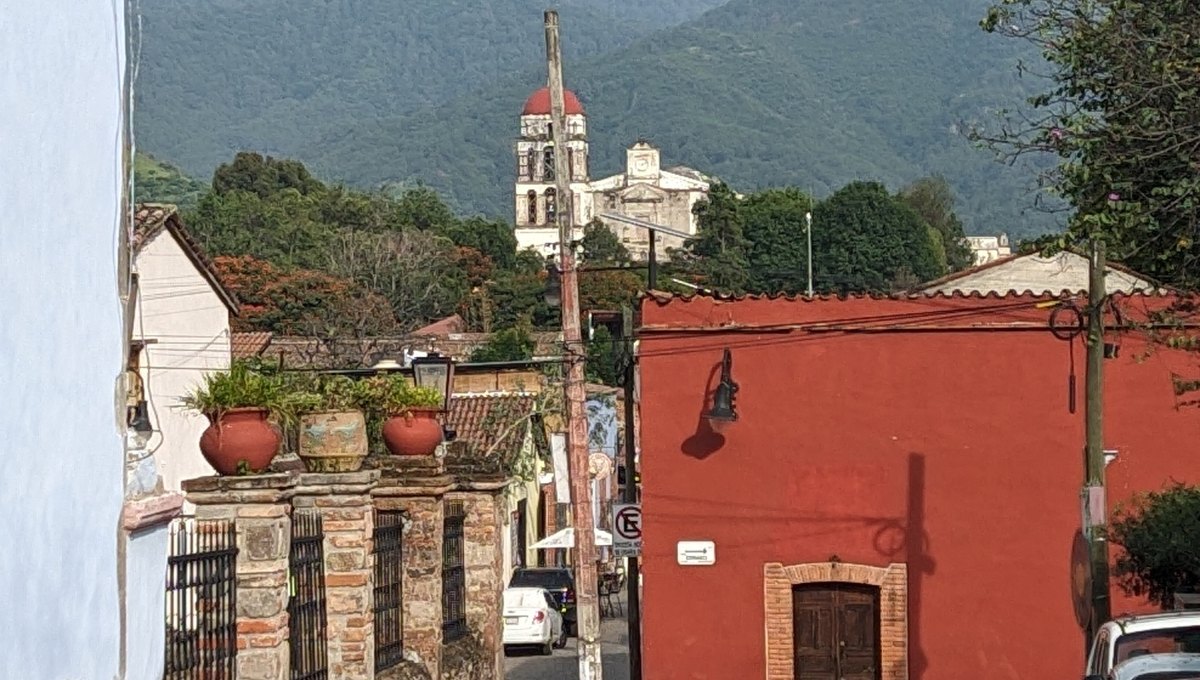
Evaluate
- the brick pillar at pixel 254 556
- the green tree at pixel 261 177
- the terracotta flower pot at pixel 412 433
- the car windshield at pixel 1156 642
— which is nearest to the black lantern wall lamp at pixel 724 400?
the terracotta flower pot at pixel 412 433

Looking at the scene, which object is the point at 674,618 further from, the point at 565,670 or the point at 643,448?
the point at 565,670

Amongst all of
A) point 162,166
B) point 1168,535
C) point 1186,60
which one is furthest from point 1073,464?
point 162,166

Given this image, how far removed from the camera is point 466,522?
16.4 metres

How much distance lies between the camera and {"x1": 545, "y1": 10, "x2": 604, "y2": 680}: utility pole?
19609mm

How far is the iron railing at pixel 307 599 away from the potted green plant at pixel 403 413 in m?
2.21

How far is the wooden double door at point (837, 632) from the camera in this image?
20.1 m

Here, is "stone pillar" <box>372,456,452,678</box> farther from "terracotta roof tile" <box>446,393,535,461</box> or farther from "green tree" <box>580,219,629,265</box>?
"green tree" <box>580,219,629,265</box>

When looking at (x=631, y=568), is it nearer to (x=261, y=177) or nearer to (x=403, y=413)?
(x=403, y=413)

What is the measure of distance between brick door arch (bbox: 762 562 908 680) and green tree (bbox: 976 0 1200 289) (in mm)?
8354

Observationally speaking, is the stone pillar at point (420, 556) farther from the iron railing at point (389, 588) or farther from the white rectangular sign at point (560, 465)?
the white rectangular sign at point (560, 465)

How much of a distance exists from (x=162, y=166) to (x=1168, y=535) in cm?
11724

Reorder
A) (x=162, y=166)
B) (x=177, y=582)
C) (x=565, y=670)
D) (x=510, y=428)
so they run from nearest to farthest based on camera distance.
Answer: (x=177, y=582), (x=565, y=670), (x=510, y=428), (x=162, y=166)

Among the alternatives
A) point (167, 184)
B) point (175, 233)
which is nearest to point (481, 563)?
point (175, 233)

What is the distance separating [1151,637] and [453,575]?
6.81 meters
